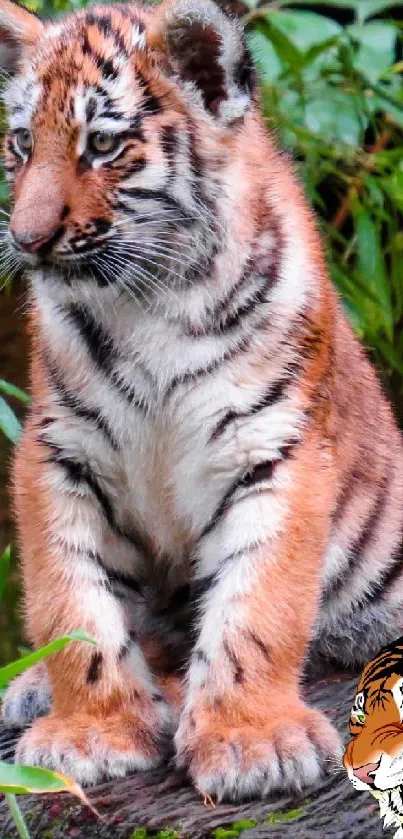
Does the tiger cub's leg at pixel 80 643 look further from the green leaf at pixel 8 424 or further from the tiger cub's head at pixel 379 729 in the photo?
the tiger cub's head at pixel 379 729

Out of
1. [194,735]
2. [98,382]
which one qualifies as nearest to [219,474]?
[98,382]

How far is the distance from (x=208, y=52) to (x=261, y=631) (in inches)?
50.2

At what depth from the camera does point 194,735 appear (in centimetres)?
313

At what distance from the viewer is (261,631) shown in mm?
3191

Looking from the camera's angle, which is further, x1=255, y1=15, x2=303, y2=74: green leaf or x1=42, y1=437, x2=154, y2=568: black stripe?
x1=255, y1=15, x2=303, y2=74: green leaf

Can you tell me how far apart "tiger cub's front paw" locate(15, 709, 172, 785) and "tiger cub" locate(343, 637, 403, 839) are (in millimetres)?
589

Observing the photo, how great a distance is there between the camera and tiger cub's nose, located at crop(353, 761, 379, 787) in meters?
2.58

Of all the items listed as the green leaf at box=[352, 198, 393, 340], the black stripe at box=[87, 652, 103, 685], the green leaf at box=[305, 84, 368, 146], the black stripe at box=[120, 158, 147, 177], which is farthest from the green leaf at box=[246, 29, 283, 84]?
the black stripe at box=[87, 652, 103, 685]

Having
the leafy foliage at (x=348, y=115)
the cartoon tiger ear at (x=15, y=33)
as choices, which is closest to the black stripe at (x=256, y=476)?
the cartoon tiger ear at (x=15, y=33)

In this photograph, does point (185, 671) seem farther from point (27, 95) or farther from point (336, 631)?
point (27, 95)

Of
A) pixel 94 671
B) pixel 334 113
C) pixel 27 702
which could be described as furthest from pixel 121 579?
pixel 334 113

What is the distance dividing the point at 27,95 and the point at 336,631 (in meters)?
1.59

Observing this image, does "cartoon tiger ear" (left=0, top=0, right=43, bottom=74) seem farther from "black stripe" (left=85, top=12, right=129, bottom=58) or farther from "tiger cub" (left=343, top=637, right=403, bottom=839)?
"tiger cub" (left=343, top=637, right=403, bottom=839)

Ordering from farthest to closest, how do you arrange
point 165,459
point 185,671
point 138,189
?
point 185,671 < point 165,459 < point 138,189
